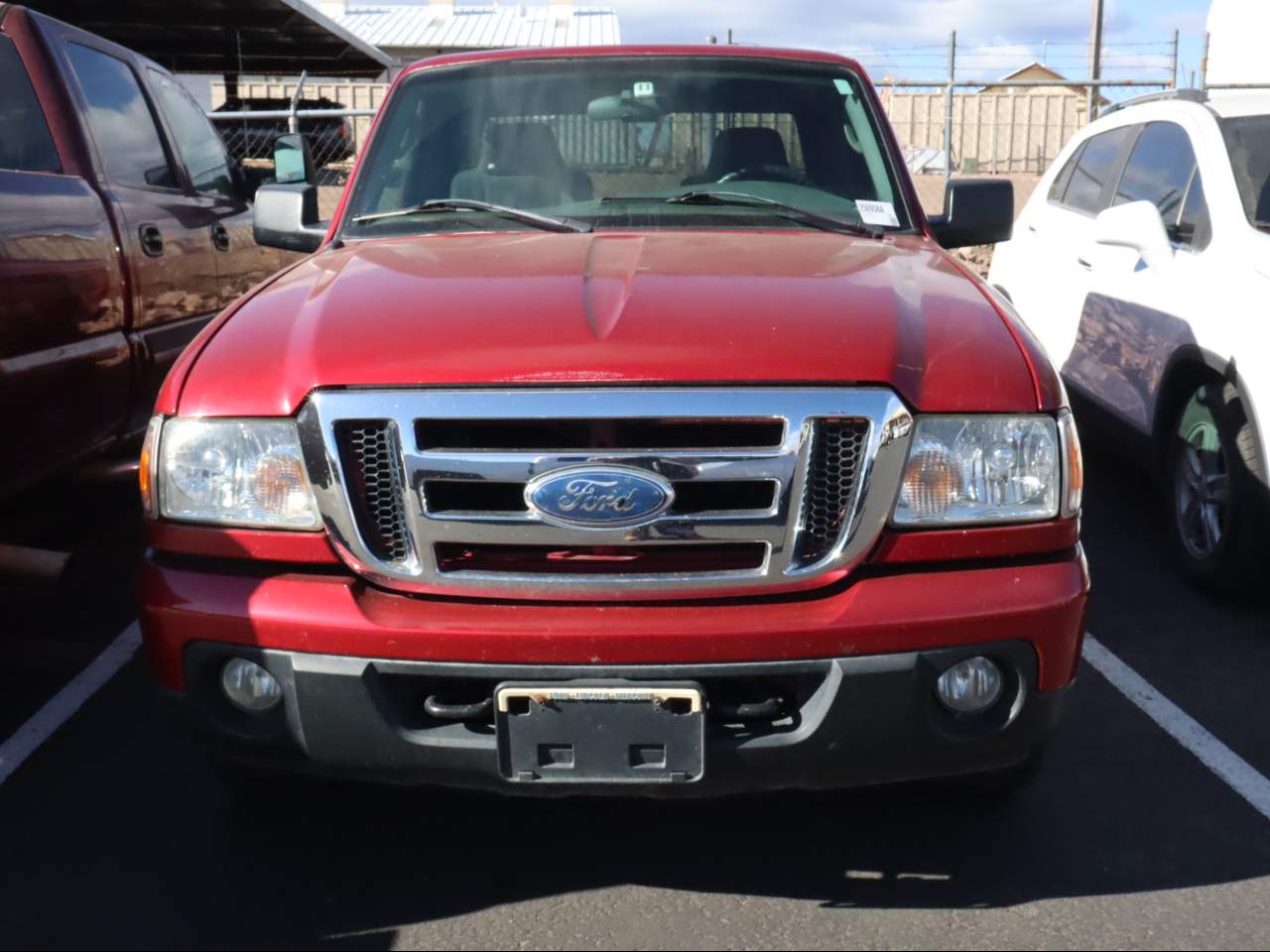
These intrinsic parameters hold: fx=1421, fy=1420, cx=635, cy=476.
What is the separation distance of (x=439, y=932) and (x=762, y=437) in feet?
3.96

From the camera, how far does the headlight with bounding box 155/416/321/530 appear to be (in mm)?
2744

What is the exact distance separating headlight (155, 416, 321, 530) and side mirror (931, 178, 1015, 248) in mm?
2282

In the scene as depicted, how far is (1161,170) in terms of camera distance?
5.89m

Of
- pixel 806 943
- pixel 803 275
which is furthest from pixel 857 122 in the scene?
pixel 806 943

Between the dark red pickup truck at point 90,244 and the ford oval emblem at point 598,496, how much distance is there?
2003 millimetres

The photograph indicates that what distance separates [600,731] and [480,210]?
178cm

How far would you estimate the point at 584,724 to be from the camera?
2.63m

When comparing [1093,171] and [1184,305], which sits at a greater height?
[1093,171]

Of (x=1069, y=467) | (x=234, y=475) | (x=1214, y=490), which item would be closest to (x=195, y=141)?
(x=234, y=475)

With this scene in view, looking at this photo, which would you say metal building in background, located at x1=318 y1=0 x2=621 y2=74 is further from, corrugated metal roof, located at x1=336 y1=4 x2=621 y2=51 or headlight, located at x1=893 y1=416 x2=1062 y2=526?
headlight, located at x1=893 y1=416 x2=1062 y2=526

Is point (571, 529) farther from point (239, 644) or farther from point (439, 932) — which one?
point (439, 932)

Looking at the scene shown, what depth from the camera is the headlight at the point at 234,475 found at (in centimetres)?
274

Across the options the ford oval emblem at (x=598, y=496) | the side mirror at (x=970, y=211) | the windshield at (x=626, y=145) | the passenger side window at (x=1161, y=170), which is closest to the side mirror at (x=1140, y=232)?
the passenger side window at (x=1161, y=170)

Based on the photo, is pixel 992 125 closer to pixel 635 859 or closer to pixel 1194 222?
pixel 1194 222
